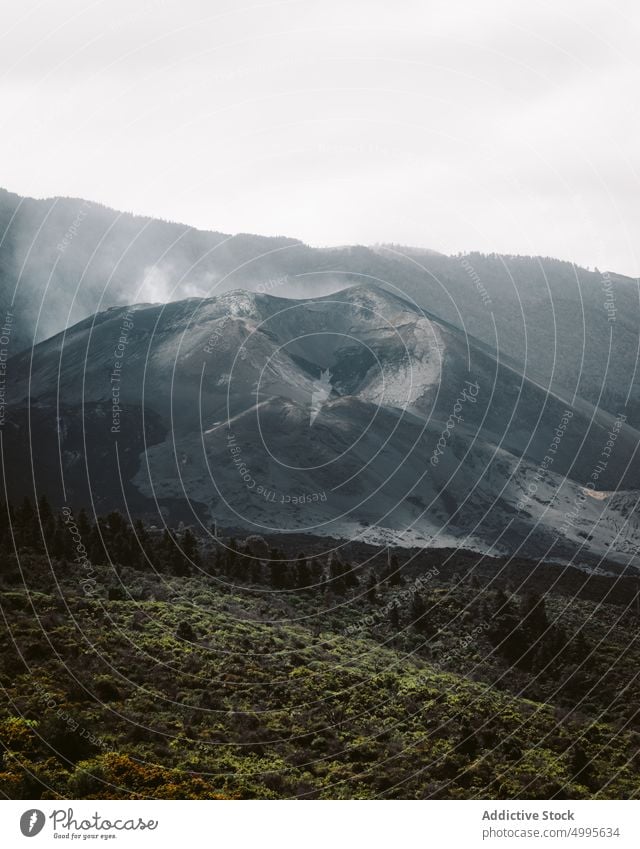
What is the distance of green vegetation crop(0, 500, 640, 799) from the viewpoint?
3903 centimetres

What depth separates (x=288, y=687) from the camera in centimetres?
5047

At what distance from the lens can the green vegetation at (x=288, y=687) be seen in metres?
39.0

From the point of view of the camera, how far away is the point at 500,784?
4209 cm

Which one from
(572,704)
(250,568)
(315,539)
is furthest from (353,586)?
(315,539)

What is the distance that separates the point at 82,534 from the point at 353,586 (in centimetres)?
2456

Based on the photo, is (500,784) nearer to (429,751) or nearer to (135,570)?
(429,751)
